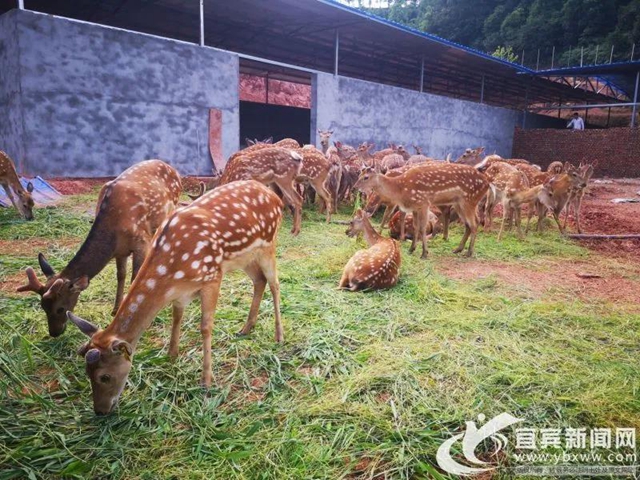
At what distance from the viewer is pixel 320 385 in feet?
10.5

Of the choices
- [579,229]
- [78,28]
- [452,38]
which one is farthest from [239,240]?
[452,38]

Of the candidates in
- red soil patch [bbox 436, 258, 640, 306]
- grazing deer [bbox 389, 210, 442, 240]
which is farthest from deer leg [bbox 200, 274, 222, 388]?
grazing deer [bbox 389, 210, 442, 240]

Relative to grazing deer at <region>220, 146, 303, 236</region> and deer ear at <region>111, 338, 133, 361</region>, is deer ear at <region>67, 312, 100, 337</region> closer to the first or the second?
deer ear at <region>111, 338, 133, 361</region>

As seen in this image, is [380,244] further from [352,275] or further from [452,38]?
[452,38]

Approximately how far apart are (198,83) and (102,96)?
2769mm

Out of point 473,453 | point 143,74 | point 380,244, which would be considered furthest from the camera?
point 143,74

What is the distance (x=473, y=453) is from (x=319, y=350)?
1463mm

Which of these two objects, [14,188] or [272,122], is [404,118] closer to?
[272,122]

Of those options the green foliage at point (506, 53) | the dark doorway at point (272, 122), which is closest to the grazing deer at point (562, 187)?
the dark doorway at point (272, 122)

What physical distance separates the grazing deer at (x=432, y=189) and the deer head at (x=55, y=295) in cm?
492

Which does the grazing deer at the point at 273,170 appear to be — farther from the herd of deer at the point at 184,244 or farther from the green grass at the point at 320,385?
the green grass at the point at 320,385

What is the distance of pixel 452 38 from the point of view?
42656 millimetres

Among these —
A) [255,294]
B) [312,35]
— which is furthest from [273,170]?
[312,35]

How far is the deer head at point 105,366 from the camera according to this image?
8.64 ft
